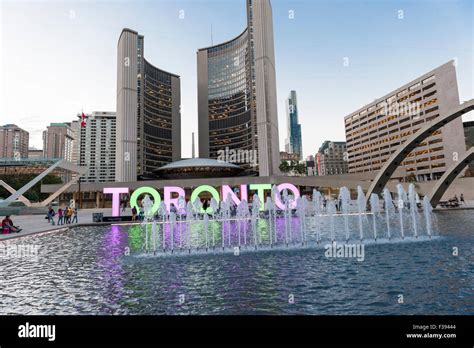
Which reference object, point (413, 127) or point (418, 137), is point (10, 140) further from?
point (413, 127)

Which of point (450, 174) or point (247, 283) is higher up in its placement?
point (450, 174)

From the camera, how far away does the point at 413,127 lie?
3903 inches

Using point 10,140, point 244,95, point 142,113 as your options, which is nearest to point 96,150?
point 10,140

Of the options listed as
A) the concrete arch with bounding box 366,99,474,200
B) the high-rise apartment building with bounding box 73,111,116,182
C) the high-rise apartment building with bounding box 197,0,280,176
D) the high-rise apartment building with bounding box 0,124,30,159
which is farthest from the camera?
the high-rise apartment building with bounding box 73,111,116,182

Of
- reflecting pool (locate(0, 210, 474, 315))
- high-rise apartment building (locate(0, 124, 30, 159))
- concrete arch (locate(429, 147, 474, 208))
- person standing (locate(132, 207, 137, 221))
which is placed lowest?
reflecting pool (locate(0, 210, 474, 315))

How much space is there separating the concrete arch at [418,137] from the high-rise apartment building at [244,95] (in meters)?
55.4

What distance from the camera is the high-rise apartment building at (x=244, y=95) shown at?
289ft

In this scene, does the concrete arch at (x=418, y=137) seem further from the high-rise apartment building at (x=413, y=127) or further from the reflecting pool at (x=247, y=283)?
the high-rise apartment building at (x=413, y=127)

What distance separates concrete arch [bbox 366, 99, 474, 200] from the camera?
24.6 metres

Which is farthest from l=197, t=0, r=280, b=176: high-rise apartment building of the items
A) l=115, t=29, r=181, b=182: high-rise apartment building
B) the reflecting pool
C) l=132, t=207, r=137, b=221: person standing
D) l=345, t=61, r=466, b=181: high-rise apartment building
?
the reflecting pool

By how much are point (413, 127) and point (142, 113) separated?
104106mm

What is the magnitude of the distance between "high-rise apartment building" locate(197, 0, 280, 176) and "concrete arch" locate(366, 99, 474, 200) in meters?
55.4

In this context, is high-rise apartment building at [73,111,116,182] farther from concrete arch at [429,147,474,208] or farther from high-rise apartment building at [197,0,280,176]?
concrete arch at [429,147,474,208]
